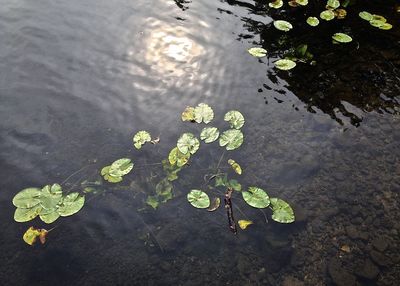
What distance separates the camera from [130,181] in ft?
12.1

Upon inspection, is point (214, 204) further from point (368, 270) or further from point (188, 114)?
point (368, 270)

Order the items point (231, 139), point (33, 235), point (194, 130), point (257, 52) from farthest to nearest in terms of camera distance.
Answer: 1. point (257, 52)
2. point (194, 130)
3. point (231, 139)
4. point (33, 235)

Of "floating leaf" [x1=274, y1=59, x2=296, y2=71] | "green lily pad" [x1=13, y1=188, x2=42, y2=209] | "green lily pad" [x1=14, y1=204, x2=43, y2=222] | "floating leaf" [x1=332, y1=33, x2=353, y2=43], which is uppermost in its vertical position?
"floating leaf" [x1=332, y1=33, x2=353, y2=43]

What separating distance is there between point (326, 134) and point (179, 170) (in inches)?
79.0

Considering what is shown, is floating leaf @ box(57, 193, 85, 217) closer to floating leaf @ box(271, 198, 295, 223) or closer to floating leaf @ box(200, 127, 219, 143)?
floating leaf @ box(200, 127, 219, 143)

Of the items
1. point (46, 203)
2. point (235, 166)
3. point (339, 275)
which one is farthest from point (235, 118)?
point (46, 203)

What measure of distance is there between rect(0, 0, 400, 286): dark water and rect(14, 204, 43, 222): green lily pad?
0.57ft

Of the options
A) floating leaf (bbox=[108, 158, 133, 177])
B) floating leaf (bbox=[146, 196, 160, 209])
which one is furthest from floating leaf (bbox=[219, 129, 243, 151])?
floating leaf (bbox=[108, 158, 133, 177])

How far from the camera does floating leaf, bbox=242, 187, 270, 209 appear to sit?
3.38m

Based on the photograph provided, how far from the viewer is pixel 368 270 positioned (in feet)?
10.4

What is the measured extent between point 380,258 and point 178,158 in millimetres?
2393

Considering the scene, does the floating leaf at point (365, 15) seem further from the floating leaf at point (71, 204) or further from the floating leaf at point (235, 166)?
the floating leaf at point (71, 204)

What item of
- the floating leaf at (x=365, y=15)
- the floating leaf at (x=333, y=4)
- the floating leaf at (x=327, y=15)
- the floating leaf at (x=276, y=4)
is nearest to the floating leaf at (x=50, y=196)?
the floating leaf at (x=276, y=4)

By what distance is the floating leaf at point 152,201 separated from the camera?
3.51m
